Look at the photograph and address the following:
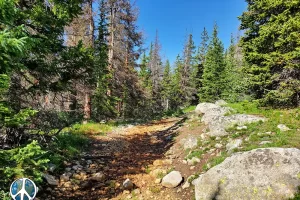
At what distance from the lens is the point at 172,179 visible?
7.70m

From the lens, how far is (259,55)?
46.2 feet

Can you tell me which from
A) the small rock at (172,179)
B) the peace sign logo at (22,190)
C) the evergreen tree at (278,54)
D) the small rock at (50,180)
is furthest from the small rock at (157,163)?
the evergreen tree at (278,54)

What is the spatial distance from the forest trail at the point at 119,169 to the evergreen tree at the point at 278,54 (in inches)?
258

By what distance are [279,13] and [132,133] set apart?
12467 mm

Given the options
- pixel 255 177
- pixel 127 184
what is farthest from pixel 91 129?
pixel 255 177

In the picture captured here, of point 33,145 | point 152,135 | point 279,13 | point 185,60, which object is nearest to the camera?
point 33,145

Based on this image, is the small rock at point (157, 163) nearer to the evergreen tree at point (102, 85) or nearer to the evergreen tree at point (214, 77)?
the evergreen tree at point (102, 85)

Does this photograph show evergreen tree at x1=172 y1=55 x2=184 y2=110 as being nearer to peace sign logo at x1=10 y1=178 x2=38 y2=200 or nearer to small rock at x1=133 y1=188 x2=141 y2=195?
small rock at x1=133 y1=188 x2=141 y2=195

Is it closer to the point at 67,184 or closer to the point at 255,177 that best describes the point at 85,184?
the point at 67,184

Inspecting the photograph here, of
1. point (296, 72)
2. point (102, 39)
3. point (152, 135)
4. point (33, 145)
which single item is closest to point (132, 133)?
point (152, 135)

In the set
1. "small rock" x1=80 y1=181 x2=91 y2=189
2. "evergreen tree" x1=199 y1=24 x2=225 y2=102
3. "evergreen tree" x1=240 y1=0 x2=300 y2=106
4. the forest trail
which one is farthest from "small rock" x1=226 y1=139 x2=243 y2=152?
"evergreen tree" x1=199 y1=24 x2=225 y2=102

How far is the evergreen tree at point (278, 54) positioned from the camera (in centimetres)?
1264

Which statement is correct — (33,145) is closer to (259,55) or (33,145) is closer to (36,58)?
(36,58)

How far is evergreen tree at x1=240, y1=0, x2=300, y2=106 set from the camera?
1264 cm
